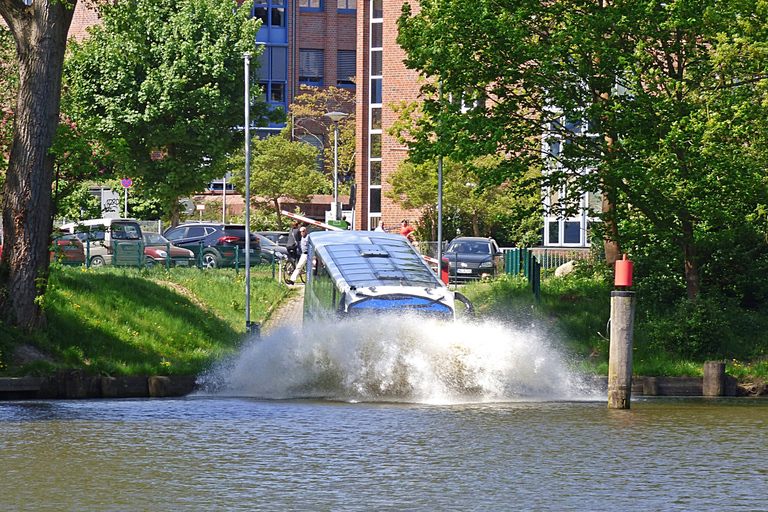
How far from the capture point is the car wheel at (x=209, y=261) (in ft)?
118

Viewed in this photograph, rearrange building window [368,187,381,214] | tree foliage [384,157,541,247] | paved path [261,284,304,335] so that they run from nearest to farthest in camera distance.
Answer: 1. paved path [261,284,304,335]
2. tree foliage [384,157,541,247]
3. building window [368,187,381,214]

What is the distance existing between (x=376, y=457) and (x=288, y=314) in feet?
58.7

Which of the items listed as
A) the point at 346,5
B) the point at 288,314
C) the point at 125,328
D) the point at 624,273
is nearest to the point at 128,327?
the point at 125,328

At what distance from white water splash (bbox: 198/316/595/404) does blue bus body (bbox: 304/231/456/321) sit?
21.3 inches

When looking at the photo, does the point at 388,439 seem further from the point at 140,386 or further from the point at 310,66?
the point at 310,66

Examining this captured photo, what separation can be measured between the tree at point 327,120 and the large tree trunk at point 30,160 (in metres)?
57.8

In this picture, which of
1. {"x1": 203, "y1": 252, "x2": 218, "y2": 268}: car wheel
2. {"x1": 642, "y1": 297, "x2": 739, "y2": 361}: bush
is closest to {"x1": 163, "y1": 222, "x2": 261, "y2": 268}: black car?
{"x1": 203, "y1": 252, "x2": 218, "y2": 268}: car wheel

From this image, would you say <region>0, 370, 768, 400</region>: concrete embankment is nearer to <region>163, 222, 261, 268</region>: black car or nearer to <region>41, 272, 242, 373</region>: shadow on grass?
<region>41, 272, 242, 373</region>: shadow on grass

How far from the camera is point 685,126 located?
21578 mm

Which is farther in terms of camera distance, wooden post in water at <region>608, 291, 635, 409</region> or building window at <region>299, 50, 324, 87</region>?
building window at <region>299, 50, 324, 87</region>

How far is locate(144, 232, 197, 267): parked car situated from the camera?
31127mm

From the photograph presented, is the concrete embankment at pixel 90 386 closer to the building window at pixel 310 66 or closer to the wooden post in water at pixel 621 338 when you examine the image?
the wooden post in water at pixel 621 338

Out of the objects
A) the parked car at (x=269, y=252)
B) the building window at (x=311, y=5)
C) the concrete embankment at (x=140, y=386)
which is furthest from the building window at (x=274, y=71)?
the concrete embankment at (x=140, y=386)

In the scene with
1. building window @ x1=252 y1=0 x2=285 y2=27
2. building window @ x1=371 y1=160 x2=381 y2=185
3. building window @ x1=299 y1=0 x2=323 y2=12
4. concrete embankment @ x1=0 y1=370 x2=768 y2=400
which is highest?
building window @ x1=299 y1=0 x2=323 y2=12
